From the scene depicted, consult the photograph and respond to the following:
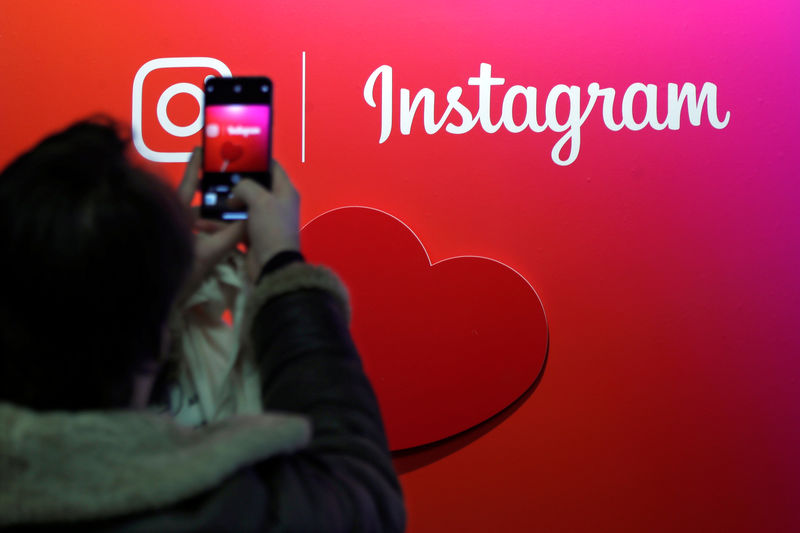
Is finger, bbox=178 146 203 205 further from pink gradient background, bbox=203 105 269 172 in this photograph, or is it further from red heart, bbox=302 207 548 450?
red heart, bbox=302 207 548 450

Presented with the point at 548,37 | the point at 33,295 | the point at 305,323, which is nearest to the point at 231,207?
the point at 305,323

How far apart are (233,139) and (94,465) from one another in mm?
438

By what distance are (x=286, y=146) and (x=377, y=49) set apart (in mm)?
312

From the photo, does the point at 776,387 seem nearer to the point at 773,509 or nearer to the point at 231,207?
the point at 773,509

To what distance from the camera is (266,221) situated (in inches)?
28.0

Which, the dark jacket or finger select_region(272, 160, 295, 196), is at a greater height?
finger select_region(272, 160, 295, 196)

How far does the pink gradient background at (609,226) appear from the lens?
4.84 feet

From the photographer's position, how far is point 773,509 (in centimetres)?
147

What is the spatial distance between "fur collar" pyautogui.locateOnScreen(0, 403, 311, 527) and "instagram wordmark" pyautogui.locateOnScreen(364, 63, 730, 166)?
1132 millimetres

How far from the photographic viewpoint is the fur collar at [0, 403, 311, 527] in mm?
470

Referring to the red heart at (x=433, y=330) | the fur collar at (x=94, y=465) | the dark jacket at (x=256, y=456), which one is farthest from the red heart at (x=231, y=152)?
the red heart at (x=433, y=330)

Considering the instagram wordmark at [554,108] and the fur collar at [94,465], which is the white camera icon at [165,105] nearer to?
the instagram wordmark at [554,108]

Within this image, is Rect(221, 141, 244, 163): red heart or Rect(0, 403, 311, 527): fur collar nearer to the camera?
Rect(0, 403, 311, 527): fur collar

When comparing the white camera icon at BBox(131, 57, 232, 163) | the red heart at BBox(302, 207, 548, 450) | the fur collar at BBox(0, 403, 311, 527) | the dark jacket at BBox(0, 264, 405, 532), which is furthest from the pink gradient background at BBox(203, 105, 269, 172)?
the white camera icon at BBox(131, 57, 232, 163)
